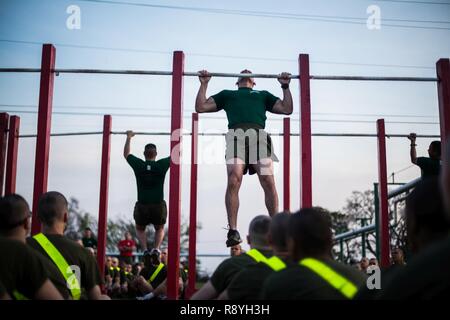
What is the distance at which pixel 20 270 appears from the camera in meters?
3.19

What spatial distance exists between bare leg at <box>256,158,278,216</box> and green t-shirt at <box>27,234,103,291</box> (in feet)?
11.1

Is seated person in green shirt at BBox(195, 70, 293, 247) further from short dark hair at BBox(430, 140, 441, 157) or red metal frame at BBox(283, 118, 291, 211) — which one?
short dark hair at BBox(430, 140, 441, 157)

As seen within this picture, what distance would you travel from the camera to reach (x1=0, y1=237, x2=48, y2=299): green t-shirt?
3.17 m

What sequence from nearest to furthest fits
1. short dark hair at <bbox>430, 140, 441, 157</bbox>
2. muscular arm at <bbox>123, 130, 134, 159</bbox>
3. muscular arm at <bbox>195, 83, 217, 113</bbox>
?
muscular arm at <bbox>195, 83, 217, 113</bbox>, short dark hair at <bbox>430, 140, 441, 157</bbox>, muscular arm at <bbox>123, 130, 134, 159</bbox>

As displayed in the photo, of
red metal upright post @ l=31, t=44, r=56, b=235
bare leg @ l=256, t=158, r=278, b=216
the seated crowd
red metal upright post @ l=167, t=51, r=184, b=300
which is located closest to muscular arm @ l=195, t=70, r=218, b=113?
red metal upright post @ l=167, t=51, r=184, b=300

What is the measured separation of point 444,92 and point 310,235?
4.69 metres

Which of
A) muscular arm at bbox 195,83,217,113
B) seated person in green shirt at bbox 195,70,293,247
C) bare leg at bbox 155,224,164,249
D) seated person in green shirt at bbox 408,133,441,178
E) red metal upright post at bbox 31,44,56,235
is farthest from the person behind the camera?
bare leg at bbox 155,224,164,249

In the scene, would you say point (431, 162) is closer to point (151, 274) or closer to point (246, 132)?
point (246, 132)

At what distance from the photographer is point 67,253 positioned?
4.02 meters

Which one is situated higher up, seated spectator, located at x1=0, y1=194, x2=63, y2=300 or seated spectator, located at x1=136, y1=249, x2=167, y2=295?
seated spectator, located at x1=0, y1=194, x2=63, y2=300

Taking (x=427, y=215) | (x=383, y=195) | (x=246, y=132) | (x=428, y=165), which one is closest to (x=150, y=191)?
(x=246, y=132)

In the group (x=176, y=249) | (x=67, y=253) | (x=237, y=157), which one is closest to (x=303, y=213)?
(x=67, y=253)
